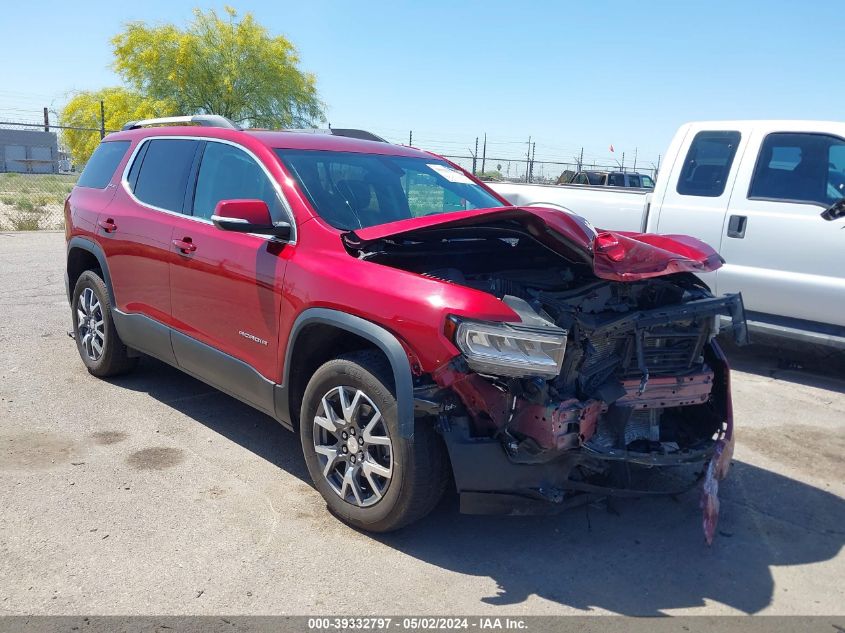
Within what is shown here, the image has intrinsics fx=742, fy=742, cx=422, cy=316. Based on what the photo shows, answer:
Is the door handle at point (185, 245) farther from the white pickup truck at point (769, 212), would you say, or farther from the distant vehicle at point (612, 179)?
the distant vehicle at point (612, 179)

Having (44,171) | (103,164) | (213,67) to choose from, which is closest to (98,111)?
(213,67)

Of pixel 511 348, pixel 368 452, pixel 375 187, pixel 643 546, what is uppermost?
pixel 375 187

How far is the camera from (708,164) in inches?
272

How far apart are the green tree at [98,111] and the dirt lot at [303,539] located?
31108 millimetres

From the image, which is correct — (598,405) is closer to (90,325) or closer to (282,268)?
(282,268)

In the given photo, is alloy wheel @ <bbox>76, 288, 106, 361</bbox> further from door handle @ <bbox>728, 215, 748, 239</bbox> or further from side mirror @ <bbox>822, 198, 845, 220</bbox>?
side mirror @ <bbox>822, 198, 845, 220</bbox>

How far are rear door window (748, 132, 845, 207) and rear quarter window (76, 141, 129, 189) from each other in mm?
5282

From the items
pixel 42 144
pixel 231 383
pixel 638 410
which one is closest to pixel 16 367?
pixel 231 383

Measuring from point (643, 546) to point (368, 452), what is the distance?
1405 mm

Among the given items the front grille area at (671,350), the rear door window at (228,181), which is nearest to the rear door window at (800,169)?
the front grille area at (671,350)

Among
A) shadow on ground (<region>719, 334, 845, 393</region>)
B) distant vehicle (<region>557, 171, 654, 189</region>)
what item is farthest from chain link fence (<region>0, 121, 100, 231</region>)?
shadow on ground (<region>719, 334, 845, 393</region>)

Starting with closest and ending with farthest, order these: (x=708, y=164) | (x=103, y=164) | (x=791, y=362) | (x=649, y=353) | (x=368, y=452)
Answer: (x=368, y=452)
(x=649, y=353)
(x=103, y=164)
(x=708, y=164)
(x=791, y=362)

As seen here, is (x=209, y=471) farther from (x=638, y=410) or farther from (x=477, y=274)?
(x=638, y=410)

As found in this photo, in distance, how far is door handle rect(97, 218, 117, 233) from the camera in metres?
5.31
